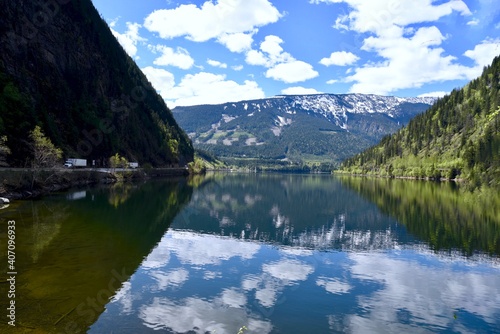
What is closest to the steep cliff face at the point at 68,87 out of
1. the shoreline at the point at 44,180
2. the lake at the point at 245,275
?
the shoreline at the point at 44,180

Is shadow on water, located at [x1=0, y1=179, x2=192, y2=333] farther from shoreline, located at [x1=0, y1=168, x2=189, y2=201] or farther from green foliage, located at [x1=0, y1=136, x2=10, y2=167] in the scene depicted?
green foliage, located at [x1=0, y1=136, x2=10, y2=167]

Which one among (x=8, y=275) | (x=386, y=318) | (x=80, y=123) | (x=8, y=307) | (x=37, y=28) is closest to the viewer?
(x=8, y=307)

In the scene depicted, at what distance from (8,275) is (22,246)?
9.10 metres

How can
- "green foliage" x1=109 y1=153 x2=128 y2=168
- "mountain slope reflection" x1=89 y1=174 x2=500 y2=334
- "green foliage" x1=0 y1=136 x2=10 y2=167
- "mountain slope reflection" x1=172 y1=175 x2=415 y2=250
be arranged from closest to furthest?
"mountain slope reflection" x1=89 y1=174 x2=500 y2=334
"mountain slope reflection" x1=172 y1=175 x2=415 y2=250
"green foliage" x1=0 y1=136 x2=10 y2=167
"green foliage" x1=109 y1=153 x2=128 y2=168

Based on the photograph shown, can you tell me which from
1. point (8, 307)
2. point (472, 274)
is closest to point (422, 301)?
point (472, 274)

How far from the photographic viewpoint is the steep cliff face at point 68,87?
279ft

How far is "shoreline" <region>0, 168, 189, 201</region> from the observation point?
6232cm

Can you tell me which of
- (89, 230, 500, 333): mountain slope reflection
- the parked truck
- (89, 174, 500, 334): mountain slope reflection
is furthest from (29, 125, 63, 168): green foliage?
(89, 230, 500, 333): mountain slope reflection

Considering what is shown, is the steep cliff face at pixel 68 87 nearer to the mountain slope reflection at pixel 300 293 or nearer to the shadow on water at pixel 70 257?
the shadow on water at pixel 70 257

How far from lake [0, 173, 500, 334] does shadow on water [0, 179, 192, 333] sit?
0.10 meters

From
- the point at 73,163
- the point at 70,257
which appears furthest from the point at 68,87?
the point at 70,257

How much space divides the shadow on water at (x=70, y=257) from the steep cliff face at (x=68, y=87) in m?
34.5

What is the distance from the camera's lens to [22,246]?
102 ft

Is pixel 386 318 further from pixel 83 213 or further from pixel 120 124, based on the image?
pixel 120 124
